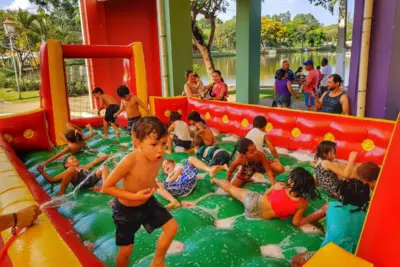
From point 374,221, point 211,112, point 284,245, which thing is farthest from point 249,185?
A: point 211,112

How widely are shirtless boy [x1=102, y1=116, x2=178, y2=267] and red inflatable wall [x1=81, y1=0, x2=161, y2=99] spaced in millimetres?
8520

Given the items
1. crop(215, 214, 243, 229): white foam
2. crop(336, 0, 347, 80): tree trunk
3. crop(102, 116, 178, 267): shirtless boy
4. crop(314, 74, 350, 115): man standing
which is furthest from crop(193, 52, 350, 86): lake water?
crop(102, 116, 178, 267): shirtless boy

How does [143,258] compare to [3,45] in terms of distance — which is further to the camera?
[3,45]

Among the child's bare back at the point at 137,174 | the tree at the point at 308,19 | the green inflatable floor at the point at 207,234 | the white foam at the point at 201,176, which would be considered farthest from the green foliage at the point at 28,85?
the tree at the point at 308,19

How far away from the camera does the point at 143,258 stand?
2482 mm

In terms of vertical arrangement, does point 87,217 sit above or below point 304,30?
below

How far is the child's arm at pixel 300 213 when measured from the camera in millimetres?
2755

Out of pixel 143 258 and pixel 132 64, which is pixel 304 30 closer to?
pixel 132 64

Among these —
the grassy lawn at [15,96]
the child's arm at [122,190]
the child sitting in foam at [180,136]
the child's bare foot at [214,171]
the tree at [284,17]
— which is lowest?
the grassy lawn at [15,96]

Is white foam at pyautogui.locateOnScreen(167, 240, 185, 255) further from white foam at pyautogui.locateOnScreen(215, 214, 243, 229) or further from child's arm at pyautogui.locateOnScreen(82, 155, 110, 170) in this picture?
child's arm at pyautogui.locateOnScreen(82, 155, 110, 170)

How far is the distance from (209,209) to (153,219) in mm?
1147

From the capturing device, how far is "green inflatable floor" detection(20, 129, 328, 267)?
241 centimetres

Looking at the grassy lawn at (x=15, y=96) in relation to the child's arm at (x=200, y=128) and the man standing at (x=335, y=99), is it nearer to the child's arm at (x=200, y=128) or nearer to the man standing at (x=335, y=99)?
the child's arm at (x=200, y=128)

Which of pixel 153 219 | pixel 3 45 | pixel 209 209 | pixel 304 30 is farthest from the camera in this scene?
pixel 304 30
